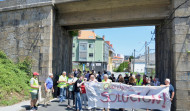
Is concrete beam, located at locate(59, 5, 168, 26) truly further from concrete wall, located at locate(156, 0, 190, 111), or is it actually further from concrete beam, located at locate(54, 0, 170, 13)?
concrete wall, located at locate(156, 0, 190, 111)

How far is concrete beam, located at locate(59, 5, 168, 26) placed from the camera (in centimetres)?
1090

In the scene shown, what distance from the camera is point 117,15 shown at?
11695 millimetres

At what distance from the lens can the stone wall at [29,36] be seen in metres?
11.5

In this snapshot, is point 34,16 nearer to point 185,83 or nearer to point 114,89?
point 114,89

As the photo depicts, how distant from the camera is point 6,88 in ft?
30.8

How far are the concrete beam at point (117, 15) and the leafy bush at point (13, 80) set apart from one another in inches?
167

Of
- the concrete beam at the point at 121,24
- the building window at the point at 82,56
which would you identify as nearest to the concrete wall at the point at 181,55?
the concrete beam at the point at 121,24

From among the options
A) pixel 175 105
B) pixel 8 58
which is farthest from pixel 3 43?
pixel 175 105

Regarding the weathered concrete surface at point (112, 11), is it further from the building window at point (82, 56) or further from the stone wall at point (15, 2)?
the building window at point (82, 56)

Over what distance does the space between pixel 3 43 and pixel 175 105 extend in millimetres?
12105

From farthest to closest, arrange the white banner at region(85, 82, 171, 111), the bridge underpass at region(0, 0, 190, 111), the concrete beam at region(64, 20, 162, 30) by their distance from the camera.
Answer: the concrete beam at region(64, 20, 162, 30) < the bridge underpass at region(0, 0, 190, 111) < the white banner at region(85, 82, 171, 111)

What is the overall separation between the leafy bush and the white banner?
4344 mm

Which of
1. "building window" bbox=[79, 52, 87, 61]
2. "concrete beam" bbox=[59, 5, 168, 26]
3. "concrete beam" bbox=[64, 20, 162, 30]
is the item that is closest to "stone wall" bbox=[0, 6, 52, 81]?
"concrete beam" bbox=[59, 5, 168, 26]

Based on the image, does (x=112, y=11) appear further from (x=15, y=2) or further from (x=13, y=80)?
(x=13, y=80)
